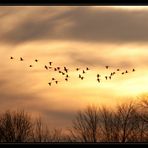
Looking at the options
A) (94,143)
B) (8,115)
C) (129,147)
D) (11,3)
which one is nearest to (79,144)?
(94,143)

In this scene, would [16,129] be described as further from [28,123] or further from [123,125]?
[123,125]

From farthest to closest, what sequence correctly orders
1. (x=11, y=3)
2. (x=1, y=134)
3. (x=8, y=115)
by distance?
1. (x=8, y=115)
2. (x=1, y=134)
3. (x=11, y=3)

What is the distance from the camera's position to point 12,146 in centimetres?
194

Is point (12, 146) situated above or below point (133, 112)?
below

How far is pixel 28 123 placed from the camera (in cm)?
1565

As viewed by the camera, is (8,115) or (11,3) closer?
(11,3)

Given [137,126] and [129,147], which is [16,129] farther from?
[129,147]

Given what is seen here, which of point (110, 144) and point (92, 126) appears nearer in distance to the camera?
point (110, 144)

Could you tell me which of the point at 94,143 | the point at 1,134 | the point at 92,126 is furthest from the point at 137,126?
the point at 94,143

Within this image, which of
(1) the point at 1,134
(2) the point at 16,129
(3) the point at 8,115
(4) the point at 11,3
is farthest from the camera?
(3) the point at 8,115

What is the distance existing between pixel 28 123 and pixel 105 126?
101 inches

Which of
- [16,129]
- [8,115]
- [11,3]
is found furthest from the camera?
[8,115]

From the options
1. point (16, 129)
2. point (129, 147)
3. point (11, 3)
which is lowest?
point (129, 147)

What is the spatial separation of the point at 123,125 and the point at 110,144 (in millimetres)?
13333
